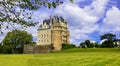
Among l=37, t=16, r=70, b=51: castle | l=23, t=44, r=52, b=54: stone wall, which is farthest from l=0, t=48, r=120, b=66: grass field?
l=37, t=16, r=70, b=51: castle

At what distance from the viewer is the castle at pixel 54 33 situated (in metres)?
141

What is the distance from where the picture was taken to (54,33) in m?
143

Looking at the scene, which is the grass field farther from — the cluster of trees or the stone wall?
the cluster of trees

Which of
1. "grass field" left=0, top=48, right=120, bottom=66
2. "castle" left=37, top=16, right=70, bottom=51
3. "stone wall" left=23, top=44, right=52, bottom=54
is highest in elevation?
"castle" left=37, top=16, right=70, bottom=51

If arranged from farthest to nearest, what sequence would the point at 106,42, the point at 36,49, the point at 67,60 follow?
the point at 106,42 → the point at 36,49 → the point at 67,60

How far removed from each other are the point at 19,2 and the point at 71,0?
2612 millimetres

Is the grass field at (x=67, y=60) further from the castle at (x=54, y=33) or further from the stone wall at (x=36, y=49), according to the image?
the castle at (x=54, y=33)

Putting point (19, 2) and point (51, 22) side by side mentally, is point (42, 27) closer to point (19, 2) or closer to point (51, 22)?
point (51, 22)

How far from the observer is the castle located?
462 ft

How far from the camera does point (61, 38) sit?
14300 cm

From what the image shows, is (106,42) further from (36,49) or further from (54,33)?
(36,49)

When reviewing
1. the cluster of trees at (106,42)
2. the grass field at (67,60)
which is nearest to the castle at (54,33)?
the cluster of trees at (106,42)

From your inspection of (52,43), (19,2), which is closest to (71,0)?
(19,2)

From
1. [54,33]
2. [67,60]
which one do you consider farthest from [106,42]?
[67,60]
